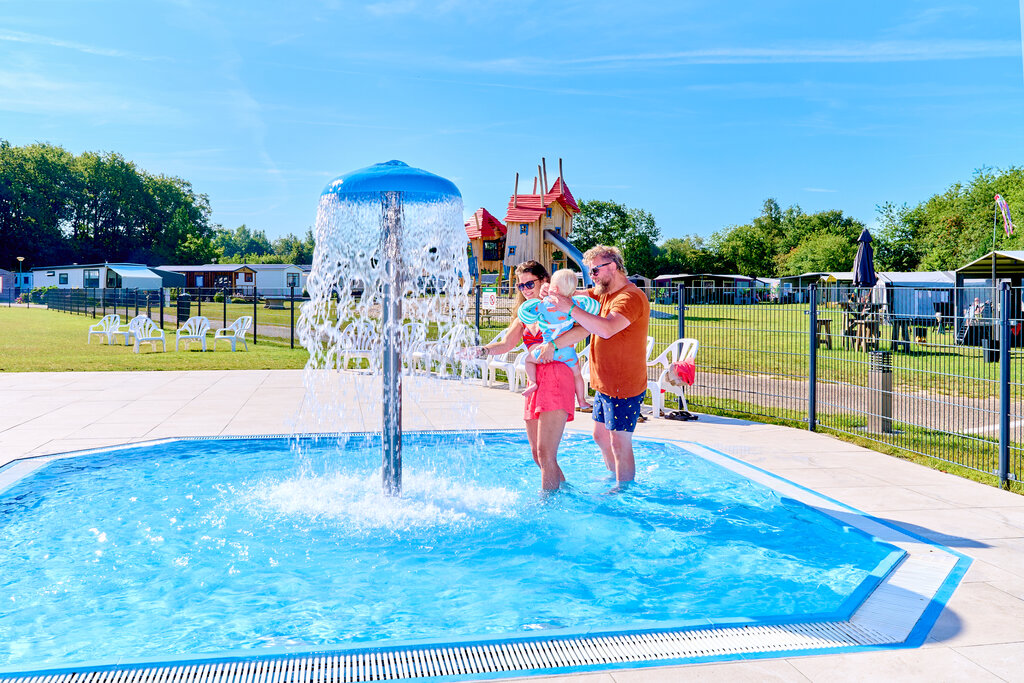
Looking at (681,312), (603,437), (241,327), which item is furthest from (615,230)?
(603,437)

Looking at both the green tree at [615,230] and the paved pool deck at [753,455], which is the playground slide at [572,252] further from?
the green tree at [615,230]

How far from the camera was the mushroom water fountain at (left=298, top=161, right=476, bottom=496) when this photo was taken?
17.2 ft

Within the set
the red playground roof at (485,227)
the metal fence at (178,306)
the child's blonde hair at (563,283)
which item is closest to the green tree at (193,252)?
the metal fence at (178,306)

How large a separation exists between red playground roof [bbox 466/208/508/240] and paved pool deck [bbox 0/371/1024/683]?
1698 centimetres

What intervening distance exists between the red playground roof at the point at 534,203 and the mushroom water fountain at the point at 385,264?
23901mm

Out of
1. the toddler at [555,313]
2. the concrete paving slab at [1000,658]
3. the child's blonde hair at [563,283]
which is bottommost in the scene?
the concrete paving slab at [1000,658]

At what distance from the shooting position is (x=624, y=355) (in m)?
5.16

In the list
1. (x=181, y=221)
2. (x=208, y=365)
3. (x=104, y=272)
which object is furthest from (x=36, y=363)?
(x=181, y=221)

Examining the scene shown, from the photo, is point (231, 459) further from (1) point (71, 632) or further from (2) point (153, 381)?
(2) point (153, 381)

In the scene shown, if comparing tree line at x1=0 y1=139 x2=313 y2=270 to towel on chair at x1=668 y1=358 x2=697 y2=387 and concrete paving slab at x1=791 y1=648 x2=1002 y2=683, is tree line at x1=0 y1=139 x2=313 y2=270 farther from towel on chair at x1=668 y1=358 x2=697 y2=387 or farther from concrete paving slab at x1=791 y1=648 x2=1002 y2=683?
concrete paving slab at x1=791 y1=648 x2=1002 y2=683

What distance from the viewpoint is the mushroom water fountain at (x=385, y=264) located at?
524cm

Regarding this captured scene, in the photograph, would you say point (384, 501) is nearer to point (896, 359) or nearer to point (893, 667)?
point (893, 667)

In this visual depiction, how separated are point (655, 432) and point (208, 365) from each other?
11.4 m

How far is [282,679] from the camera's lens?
288 centimetres
